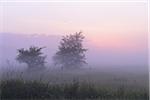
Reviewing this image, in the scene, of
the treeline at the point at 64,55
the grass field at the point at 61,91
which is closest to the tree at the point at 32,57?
the treeline at the point at 64,55

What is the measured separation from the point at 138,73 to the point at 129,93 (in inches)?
141

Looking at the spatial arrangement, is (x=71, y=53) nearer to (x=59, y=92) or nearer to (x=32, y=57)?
(x=32, y=57)

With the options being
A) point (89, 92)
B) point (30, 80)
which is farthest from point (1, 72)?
point (89, 92)

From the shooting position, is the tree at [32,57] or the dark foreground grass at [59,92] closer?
the dark foreground grass at [59,92]

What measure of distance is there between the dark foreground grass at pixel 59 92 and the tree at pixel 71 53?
26.9ft

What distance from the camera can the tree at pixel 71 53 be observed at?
18.9 m

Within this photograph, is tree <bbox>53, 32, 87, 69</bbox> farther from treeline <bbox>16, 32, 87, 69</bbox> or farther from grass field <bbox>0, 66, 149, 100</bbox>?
grass field <bbox>0, 66, 149, 100</bbox>

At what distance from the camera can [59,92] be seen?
31.3 feet

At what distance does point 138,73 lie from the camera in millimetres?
13164

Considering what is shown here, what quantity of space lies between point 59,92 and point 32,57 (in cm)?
850

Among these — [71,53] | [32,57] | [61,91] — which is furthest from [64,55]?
[61,91]

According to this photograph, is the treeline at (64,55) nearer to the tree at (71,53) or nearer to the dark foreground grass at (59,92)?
the tree at (71,53)

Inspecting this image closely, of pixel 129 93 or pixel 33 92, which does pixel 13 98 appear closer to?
pixel 33 92

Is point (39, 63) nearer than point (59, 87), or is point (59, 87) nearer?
point (59, 87)
